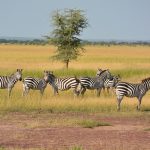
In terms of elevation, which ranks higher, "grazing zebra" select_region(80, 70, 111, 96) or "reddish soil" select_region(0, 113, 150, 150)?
"grazing zebra" select_region(80, 70, 111, 96)

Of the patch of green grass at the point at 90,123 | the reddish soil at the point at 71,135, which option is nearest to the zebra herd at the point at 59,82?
the reddish soil at the point at 71,135

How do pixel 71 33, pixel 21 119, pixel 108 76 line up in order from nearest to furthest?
1. pixel 21 119
2. pixel 108 76
3. pixel 71 33

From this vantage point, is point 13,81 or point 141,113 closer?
point 141,113

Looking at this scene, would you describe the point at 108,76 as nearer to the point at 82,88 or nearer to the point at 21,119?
the point at 82,88

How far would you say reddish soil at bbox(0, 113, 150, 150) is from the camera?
49.4 feet

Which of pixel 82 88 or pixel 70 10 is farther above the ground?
pixel 70 10

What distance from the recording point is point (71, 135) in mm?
17000

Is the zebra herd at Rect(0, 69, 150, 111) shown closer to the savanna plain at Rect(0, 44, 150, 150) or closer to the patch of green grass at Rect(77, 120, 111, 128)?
the savanna plain at Rect(0, 44, 150, 150)

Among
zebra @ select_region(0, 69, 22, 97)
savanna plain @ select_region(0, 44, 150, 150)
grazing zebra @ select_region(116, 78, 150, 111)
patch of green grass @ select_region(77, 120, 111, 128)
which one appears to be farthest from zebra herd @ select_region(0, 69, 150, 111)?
patch of green grass @ select_region(77, 120, 111, 128)

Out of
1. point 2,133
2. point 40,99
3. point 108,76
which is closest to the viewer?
point 2,133

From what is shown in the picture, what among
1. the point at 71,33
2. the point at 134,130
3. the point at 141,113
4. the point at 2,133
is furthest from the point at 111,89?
the point at 71,33

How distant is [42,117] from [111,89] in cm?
942

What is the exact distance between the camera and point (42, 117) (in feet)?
69.9

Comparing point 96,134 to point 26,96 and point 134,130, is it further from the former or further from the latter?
point 26,96
